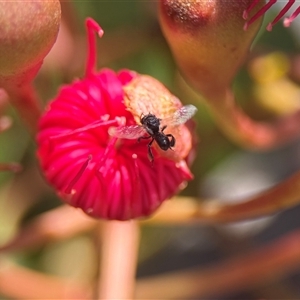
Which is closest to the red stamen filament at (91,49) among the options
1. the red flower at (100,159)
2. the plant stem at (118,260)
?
the red flower at (100,159)

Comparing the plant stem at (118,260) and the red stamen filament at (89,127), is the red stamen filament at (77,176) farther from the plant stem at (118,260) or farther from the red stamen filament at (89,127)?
the plant stem at (118,260)

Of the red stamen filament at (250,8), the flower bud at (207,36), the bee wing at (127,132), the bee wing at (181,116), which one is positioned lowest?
the bee wing at (127,132)

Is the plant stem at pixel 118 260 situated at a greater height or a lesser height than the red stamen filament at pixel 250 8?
lesser

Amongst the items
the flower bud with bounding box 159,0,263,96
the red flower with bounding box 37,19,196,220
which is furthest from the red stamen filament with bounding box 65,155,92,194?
the flower bud with bounding box 159,0,263,96

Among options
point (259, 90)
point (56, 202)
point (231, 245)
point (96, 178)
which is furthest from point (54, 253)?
point (96, 178)

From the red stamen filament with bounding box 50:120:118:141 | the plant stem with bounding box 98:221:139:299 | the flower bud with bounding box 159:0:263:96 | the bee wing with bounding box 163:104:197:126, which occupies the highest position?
the flower bud with bounding box 159:0:263:96

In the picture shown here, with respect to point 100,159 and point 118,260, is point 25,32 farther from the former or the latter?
point 118,260

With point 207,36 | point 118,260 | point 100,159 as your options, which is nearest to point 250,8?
point 207,36

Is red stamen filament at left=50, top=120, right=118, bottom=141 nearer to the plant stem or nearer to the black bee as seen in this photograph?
the black bee
